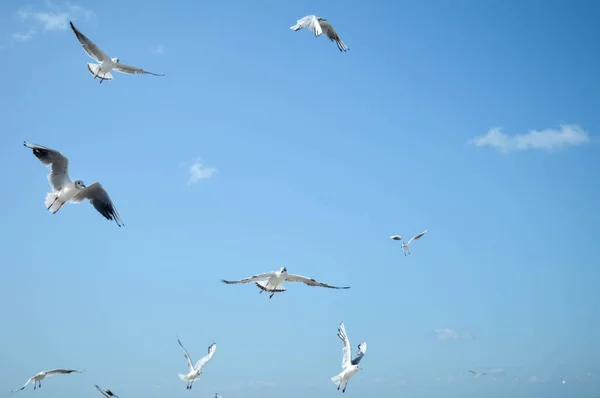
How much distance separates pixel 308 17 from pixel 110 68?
691cm

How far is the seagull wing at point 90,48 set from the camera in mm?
21688

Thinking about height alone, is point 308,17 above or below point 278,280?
above

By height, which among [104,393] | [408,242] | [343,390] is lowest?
[104,393]

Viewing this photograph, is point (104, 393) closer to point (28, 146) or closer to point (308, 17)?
point (28, 146)

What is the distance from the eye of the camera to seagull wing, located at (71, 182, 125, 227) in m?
18.8

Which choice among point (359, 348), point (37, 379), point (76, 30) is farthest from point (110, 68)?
point (359, 348)

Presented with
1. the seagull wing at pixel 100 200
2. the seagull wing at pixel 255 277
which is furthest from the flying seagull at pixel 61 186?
the seagull wing at pixel 255 277

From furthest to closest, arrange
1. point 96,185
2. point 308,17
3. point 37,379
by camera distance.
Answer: point 308,17, point 37,379, point 96,185

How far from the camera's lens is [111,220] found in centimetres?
1888

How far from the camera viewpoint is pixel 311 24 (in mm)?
21906

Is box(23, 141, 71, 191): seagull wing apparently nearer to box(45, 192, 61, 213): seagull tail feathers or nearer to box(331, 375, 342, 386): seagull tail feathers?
box(45, 192, 61, 213): seagull tail feathers

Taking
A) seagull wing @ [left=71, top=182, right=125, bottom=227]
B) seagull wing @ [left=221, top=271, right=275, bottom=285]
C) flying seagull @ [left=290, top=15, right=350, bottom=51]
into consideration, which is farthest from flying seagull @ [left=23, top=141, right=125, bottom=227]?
flying seagull @ [left=290, top=15, right=350, bottom=51]

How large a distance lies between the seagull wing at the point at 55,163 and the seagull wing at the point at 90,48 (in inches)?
206

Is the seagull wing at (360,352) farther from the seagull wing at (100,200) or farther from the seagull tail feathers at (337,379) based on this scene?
the seagull wing at (100,200)
